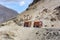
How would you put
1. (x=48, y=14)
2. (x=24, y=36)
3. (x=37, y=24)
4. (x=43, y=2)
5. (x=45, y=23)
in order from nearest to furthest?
(x=24, y=36), (x=37, y=24), (x=45, y=23), (x=48, y=14), (x=43, y=2)

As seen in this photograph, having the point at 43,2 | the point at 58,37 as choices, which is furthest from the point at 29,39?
the point at 43,2

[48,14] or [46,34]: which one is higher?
[48,14]

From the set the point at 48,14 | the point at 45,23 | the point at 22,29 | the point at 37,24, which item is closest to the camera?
the point at 22,29

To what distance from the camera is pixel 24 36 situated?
13.4 meters

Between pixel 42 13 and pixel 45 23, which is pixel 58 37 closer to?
pixel 45 23

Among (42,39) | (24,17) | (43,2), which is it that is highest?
(43,2)

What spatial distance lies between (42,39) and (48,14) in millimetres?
8919

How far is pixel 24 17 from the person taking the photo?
918 inches

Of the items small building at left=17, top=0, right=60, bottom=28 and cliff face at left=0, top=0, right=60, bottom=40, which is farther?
small building at left=17, top=0, right=60, bottom=28

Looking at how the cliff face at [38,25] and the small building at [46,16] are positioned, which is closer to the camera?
the cliff face at [38,25]

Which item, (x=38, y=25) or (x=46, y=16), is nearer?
(x=38, y=25)

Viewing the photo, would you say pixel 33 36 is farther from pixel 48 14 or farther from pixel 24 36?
pixel 48 14

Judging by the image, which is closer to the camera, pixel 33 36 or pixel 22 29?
pixel 33 36

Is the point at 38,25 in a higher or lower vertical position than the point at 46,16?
lower
